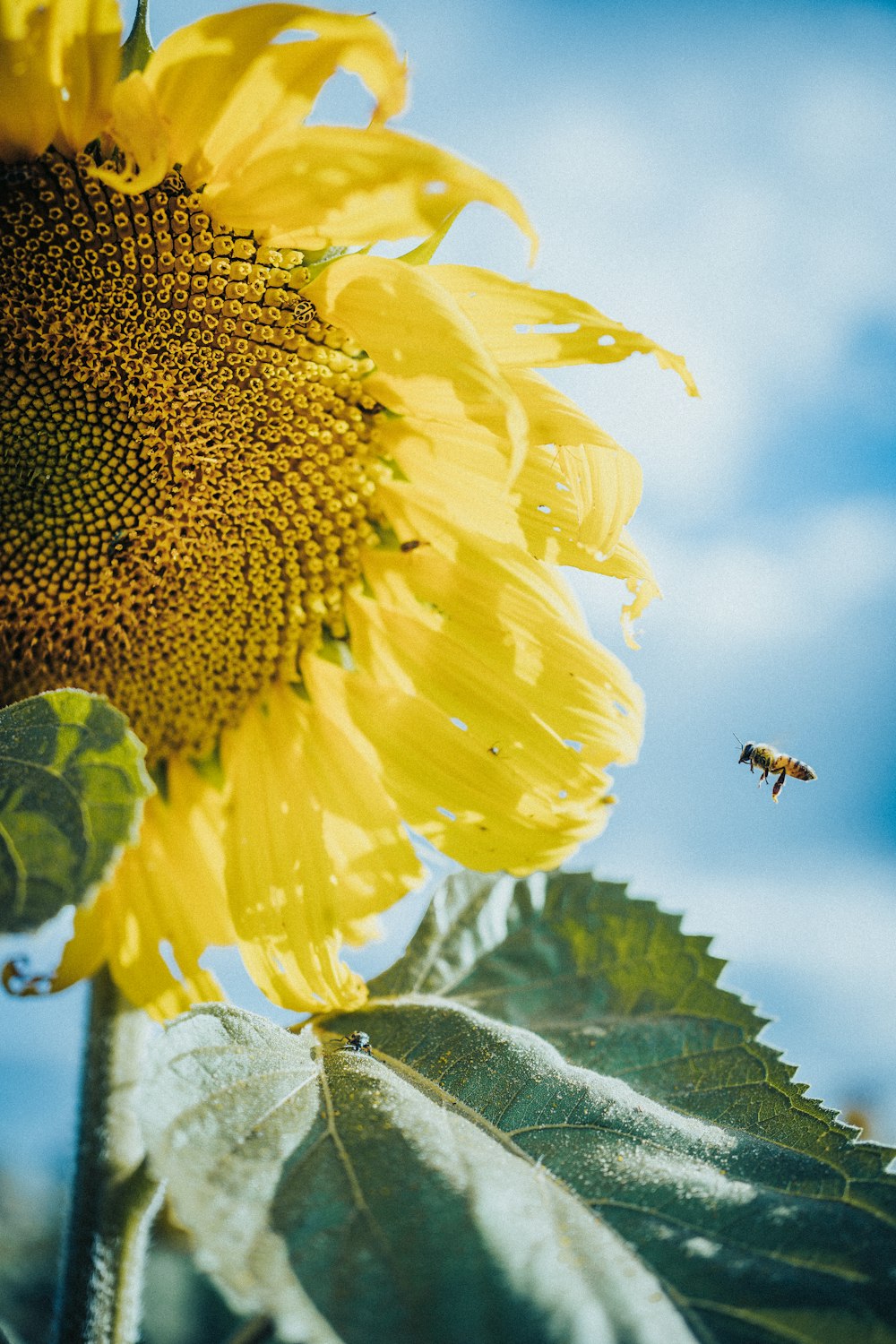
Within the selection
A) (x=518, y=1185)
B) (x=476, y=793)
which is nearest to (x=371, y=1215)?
(x=518, y=1185)

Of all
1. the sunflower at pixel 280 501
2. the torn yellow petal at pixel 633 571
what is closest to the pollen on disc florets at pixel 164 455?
the sunflower at pixel 280 501

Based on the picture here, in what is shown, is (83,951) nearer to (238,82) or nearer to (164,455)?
(164,455)

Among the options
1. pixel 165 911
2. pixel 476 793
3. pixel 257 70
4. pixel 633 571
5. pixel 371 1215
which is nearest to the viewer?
pixel 371 1215

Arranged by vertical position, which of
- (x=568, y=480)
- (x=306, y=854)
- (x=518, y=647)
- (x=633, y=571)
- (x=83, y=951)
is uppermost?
(x=568, y=480)

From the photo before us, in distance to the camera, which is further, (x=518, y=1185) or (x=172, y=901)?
(x=172, y=901)

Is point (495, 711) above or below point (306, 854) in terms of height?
above

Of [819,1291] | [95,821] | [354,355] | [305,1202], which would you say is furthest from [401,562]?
[819,1291]

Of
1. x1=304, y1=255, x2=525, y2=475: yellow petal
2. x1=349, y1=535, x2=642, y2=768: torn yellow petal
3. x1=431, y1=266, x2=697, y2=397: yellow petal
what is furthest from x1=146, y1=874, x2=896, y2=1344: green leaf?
x1=431, y1=266, x2=697, y2=397: yellow petal

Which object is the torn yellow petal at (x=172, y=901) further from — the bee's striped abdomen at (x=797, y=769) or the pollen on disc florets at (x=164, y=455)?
the bee's striped abdomen at (x=797, y=769)
